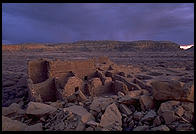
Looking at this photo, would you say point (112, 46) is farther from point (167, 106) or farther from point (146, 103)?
point (167, 106)

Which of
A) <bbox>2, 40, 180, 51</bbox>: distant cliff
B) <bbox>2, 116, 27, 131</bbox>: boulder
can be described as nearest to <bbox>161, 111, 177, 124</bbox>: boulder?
<bbox>2, 116, 27, 131</bbox>: boulder

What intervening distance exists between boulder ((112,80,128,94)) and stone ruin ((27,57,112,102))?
38cm

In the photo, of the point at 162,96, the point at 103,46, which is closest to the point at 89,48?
the point at 103,46

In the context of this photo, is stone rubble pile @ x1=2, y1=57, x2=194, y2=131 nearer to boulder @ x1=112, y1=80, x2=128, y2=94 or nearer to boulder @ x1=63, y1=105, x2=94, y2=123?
boulder @ x1=63, y1=105, x2=94, y2=123

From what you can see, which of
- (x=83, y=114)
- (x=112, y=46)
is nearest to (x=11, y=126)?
(x=83, y=114)

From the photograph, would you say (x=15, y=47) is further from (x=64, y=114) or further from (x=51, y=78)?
(x=64, y=114)

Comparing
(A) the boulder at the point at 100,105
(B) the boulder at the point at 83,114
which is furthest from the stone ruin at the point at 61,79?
(B) the boulder at the point at 83,114

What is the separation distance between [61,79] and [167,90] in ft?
22.9

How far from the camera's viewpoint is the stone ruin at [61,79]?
970cm

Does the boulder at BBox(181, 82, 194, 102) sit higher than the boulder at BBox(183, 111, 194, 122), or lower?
higher

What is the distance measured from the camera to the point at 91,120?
452cm

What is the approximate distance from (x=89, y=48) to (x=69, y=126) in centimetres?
7743

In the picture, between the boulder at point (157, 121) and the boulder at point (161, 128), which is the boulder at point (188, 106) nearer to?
the boulder at point (157, 121)

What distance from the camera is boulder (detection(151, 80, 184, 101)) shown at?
15.2 ft
